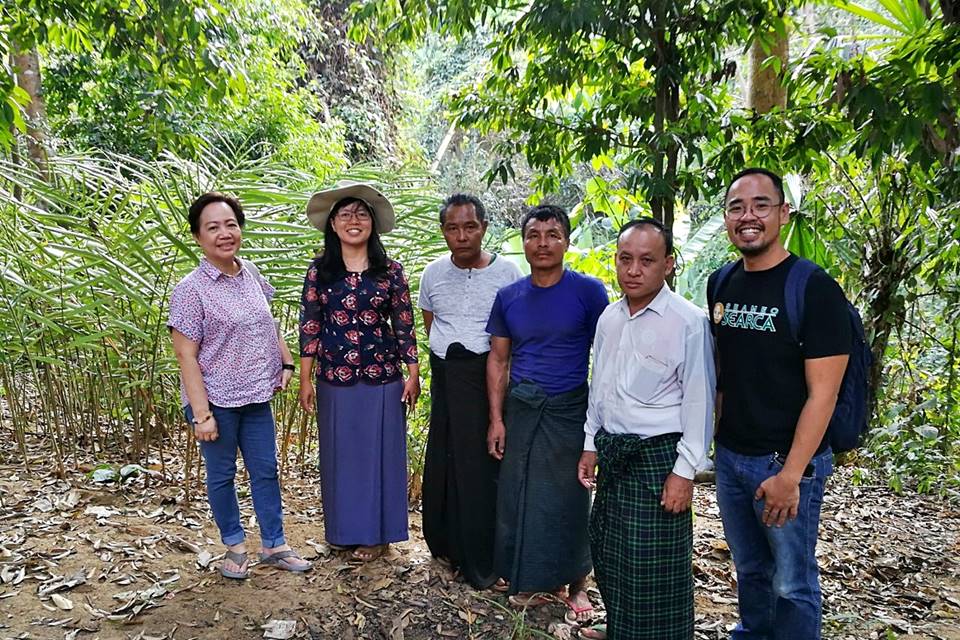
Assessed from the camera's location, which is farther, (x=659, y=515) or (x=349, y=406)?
(x=349, y=406)

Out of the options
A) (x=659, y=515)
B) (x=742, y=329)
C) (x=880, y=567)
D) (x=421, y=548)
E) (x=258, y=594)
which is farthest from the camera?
(x=880, y=567)

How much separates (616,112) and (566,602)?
1.87m

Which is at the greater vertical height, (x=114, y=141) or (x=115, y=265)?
(x=114, y=141)

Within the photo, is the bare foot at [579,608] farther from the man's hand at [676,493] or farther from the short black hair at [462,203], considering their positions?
the short black hair at [462,203]

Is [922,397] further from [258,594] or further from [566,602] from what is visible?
[258,594]

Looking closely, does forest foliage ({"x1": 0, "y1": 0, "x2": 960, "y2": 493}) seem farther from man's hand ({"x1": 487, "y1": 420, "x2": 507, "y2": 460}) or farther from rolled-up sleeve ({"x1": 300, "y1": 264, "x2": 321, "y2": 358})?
man's hand ({"x1": 487, "y1": 420, "x2": 507, "y2": 460})

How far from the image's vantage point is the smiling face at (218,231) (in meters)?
2.51

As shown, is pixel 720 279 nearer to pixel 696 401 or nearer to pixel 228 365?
pixel 696 401

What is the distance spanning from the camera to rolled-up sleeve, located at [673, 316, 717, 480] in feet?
6.61

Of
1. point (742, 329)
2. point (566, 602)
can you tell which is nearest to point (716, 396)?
point (742, 329)

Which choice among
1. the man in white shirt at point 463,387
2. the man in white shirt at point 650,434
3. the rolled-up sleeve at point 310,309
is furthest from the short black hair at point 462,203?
the man in white shirt at point 650,434

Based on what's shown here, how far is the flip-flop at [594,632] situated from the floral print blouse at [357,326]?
1136 millimetres

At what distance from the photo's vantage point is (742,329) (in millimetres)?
1979

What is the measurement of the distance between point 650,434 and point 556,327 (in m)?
0.51
